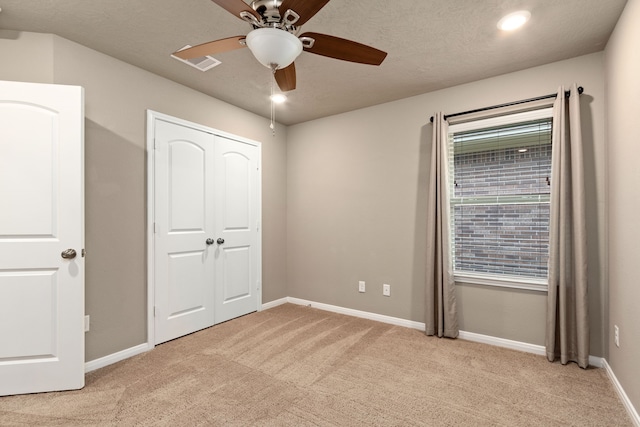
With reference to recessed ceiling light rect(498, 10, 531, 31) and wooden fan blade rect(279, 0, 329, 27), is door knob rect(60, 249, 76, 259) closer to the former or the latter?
wooden fan blade rect(279, 0, 329, 27)

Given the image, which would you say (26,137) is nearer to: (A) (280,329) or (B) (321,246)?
(A) (280,329)

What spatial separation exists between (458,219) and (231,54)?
8.53ft

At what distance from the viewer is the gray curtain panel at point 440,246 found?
321 cm

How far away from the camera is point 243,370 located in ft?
8.40

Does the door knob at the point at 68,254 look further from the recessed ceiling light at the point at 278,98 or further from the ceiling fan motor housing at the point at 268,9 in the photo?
the recessed ceiling light at the point at 278,98

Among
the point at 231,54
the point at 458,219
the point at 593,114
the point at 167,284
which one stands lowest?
the point at 167,284

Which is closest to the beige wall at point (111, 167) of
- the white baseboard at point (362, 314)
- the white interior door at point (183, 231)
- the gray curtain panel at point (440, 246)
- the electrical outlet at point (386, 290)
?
the white interior door at point (183, 231)

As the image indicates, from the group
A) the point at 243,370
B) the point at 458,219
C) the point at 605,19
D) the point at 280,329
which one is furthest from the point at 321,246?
the point at 605,19

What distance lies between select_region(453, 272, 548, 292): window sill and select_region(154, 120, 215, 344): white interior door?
103 inches

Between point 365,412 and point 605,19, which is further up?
point 605,19

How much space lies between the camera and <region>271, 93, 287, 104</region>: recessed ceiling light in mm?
3541

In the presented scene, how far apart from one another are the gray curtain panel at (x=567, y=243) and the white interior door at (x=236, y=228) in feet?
10.1

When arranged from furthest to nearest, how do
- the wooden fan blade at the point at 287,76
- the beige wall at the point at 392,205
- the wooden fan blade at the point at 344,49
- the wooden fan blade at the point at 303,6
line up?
the beige wall at the point at 392,205 → the wooden fan blade at the point at 287,76 → the wooden fan blade at the point at 344,49 → the wooden fan blade at the point at 303,6

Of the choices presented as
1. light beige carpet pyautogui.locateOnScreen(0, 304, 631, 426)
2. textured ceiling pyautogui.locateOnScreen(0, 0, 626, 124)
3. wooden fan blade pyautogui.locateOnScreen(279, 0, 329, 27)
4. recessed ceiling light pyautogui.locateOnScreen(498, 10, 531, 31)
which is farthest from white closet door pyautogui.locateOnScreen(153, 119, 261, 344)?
recessed ceiling light pyautogui.locateOnScreen(498, 10, 531, 31)
